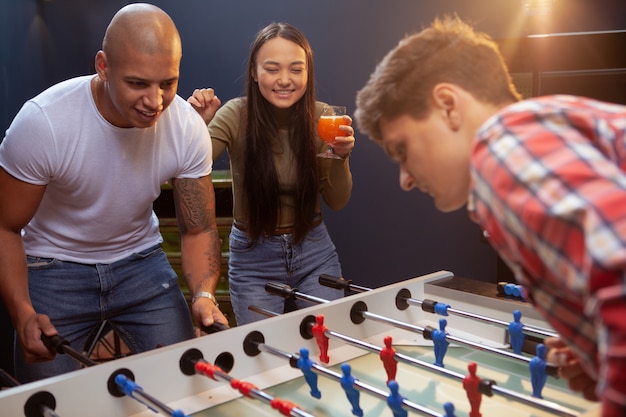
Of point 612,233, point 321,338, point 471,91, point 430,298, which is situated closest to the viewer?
point 612,233

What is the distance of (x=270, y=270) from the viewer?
2686 mm

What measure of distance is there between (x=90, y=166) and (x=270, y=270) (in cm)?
86

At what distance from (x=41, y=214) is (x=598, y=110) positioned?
1878mm

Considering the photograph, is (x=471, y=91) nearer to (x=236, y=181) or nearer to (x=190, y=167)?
(x=190, y=167)

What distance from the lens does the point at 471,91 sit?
104 centimetres

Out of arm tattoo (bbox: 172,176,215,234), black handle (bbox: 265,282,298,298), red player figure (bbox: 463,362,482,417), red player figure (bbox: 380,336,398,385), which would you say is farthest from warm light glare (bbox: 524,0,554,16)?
red player figure (bbox: 463,362,482,417)

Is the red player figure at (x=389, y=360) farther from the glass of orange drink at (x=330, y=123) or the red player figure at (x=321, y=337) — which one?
the glass of orange drink at (x=330, y=123)

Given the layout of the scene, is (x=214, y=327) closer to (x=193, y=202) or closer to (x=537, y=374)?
(x=193, y=202)

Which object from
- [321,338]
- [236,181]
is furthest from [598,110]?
[236,181]

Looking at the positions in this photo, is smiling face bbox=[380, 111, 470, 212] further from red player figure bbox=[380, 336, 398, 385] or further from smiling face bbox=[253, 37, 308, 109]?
smiling face bbox=[253, 37, 308, 109]

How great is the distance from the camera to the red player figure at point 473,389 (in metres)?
1.34

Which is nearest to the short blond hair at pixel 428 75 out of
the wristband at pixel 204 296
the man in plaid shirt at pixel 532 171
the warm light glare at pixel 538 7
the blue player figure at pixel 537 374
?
the man in plaid shirt at pixel 532 171

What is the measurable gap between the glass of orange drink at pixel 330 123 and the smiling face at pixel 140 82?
2.32 ft

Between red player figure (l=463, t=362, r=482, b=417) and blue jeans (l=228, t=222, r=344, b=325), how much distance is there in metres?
1.35
